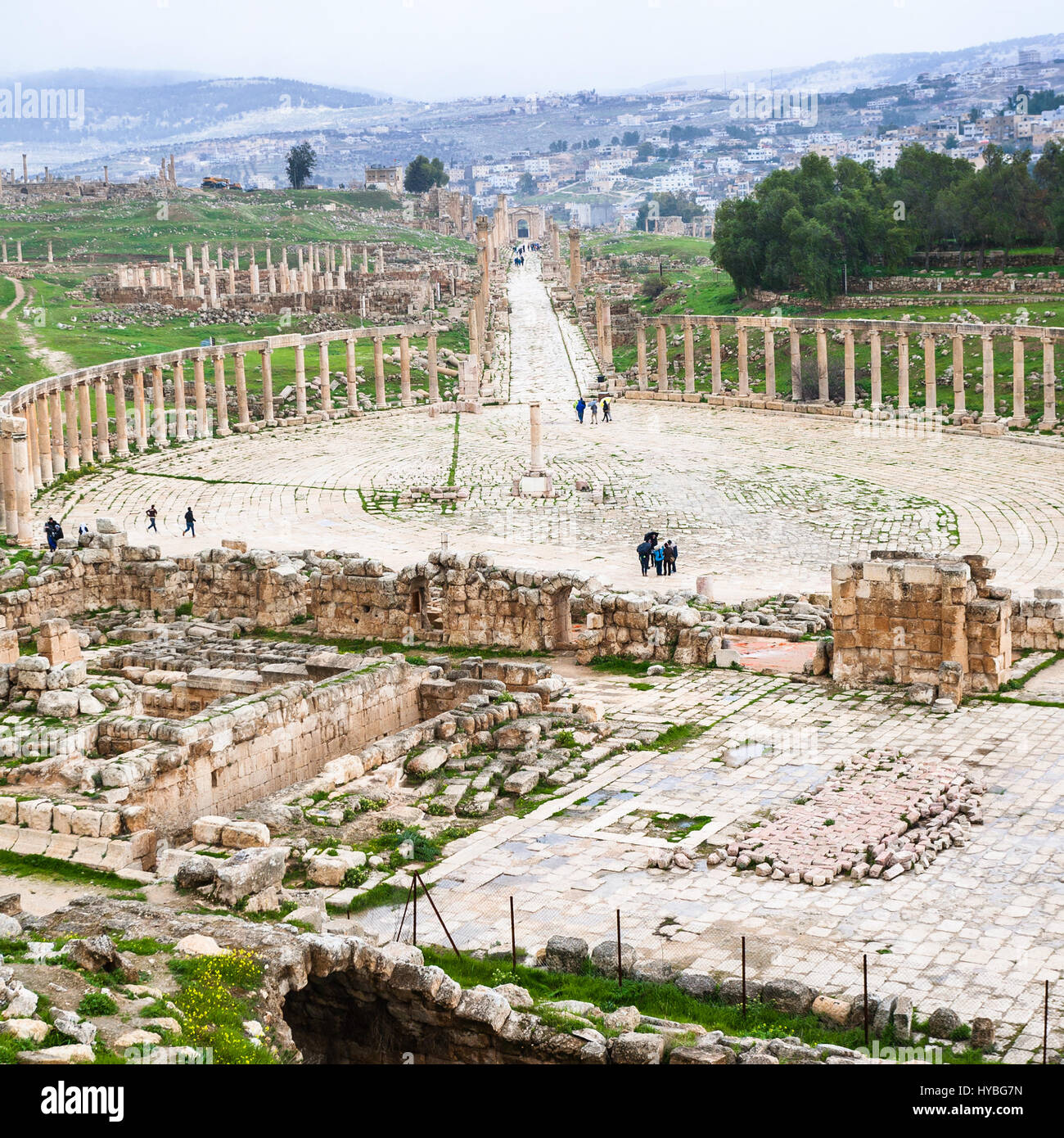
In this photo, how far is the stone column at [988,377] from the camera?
58.2 meters

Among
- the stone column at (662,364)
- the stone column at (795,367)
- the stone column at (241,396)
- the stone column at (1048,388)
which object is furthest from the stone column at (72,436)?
the stone column at (1048,388)

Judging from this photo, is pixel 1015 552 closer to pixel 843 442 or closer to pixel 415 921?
pixel 843 442

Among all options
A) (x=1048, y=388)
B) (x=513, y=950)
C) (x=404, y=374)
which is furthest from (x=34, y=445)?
(x=513, y=950)

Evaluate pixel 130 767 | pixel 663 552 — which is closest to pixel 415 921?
pixel 130 767

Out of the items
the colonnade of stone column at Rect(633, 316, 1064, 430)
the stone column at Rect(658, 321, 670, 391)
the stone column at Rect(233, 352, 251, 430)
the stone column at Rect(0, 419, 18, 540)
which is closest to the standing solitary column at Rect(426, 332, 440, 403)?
the stone column at Rect(233, 352, 251, 430)

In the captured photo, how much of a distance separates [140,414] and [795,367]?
81.1 ft

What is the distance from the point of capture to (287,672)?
84.6 feet

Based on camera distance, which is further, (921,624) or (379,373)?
(379,373)

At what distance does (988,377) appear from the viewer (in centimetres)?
5878

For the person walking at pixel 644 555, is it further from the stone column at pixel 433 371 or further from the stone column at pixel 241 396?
the stone column at pixel 433 371

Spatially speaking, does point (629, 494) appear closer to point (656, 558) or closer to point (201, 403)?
point (656, 558)

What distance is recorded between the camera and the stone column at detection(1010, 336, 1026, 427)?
56622mm

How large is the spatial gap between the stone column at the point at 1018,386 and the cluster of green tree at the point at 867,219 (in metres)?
20.6

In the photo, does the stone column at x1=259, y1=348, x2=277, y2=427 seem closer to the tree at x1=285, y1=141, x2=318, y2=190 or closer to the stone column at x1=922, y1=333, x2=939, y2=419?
the stone column at x1=922, y1=333, x2=939, y2=419
